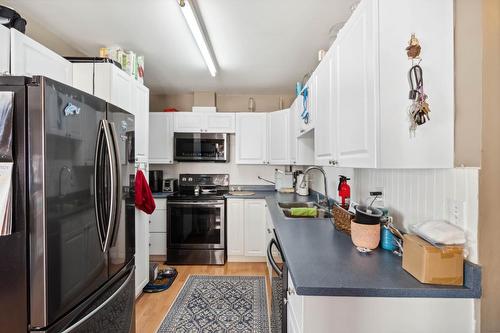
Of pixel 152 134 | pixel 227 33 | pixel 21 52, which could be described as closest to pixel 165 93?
pixel 152 134

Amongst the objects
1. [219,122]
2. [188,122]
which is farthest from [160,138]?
[219,122]

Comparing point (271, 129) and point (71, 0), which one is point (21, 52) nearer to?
point (71, 0)

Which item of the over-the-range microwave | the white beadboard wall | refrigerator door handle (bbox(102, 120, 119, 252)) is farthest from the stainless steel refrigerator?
the over-the-range microwave

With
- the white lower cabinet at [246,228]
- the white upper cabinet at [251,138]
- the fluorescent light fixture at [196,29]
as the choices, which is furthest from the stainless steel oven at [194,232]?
the fluorescent light fixture at [196,29]

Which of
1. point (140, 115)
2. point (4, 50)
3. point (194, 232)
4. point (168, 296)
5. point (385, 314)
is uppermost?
point (4, 50)

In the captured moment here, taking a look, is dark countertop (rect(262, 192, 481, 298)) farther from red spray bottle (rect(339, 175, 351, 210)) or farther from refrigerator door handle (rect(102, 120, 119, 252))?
refrigerator door handle (rect(102, 120, 119, 252))

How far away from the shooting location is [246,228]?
3.35 metres

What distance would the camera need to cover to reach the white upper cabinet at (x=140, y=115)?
235cm

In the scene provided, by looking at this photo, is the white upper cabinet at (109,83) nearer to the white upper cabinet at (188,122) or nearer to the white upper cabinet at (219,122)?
the white upper cabinet at (188,122)

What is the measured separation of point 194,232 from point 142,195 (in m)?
1.17

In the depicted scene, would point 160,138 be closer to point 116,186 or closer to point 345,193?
point 116,186

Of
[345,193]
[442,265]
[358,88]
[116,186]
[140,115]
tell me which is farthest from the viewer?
[140,115]

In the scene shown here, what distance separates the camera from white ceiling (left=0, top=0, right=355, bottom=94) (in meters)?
1.77

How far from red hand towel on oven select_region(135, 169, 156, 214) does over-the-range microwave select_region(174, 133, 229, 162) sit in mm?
1229
